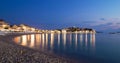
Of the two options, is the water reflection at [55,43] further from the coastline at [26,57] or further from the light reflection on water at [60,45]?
the coastline at [26,57]

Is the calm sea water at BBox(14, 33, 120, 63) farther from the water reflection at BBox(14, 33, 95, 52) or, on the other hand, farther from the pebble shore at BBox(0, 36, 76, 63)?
the pebble shore at BBox(0, 36, 76, 63)

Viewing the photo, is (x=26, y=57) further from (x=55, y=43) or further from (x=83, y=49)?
(x=55, y=43)

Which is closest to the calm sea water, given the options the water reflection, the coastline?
the water reflection

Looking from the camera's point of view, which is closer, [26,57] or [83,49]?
[26,57]

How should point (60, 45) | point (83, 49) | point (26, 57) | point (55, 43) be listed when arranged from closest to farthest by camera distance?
point (26, 57)
point (83, 49)
point (60, 45)
point (55, 43)

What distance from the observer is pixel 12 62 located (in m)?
11.1

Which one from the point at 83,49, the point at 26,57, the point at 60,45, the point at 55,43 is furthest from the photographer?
the point at 55,43

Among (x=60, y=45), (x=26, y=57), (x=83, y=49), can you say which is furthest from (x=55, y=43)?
(x=26, y=57)

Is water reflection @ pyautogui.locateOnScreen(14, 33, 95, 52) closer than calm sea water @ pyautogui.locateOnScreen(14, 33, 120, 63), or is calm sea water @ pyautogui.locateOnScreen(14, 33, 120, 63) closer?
calm sea water @ pyautogui.locateOnScreen(14, 33, 120, 63)

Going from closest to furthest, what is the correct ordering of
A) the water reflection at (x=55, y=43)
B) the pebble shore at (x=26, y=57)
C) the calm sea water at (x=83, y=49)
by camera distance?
the pebble shore at (x=26, y=57), the calm sea water at (x=83, y=49), the water reflection at (x=55, y=43)

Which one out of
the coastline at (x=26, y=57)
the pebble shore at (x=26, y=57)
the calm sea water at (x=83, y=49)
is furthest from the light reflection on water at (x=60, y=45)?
the pebble shore at (x=26, y=57)

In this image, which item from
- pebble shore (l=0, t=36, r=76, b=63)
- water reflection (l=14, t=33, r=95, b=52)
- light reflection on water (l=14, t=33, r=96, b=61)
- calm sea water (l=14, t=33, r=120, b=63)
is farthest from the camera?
water reflection (l=14, t=33, r=95, b=52)

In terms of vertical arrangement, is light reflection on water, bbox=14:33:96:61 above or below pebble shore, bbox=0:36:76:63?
below

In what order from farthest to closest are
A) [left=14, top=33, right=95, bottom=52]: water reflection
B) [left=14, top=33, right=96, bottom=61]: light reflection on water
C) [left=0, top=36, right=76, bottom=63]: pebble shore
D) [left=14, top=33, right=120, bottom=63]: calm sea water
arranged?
[left=14, top=33, right=95, bottom=52]: water reflection
[left=14, top=33, right=96, bottom=61]: light reflection on water
[left=14, top=33, right=120, bottom=63]: calm sea water
[left=0, top=36, right=76, bottom=63]: pebble shore
